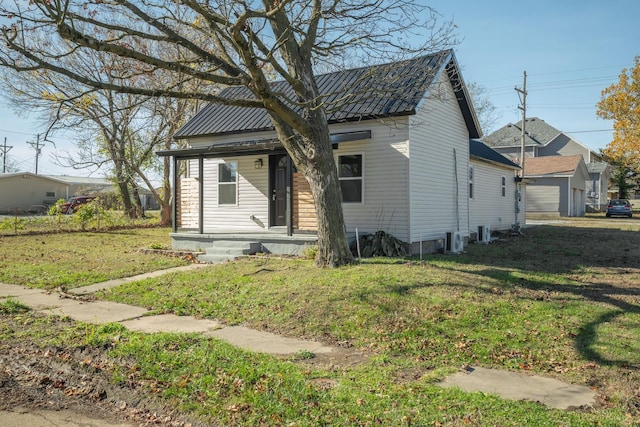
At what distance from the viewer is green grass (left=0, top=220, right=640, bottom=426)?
403 centimetres

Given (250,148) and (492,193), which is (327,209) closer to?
(250,148)

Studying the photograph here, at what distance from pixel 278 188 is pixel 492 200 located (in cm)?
1028

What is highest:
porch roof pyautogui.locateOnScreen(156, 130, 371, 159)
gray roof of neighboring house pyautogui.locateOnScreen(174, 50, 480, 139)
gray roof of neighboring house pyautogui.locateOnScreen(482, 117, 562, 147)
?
gray roof of neighboring house pyautogui.locateOnScreen(482, 117, 562, 147)

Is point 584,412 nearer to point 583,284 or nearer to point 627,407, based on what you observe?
point 627,407

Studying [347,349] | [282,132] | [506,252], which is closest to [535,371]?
[347,349]

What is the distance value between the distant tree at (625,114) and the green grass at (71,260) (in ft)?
119

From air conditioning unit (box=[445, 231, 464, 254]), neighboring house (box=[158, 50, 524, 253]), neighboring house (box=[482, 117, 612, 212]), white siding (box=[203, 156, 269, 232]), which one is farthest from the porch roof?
neighboring house (box=[482, 117, 612, 212])

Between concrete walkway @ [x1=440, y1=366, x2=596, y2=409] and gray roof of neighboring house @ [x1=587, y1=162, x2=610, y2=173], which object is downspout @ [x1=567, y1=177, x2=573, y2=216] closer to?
gray roof of neighboring house @ [x1=587, y1=162, x2=610, y2=173]

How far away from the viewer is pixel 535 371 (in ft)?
16.7

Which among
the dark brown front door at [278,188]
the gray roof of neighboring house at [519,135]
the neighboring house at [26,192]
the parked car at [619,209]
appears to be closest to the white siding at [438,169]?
the dark brown front door at [278,188]

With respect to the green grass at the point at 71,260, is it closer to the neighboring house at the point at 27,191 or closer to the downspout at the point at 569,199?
the neighboring house at the point at 27,191

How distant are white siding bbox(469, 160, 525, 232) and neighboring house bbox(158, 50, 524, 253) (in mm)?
1947

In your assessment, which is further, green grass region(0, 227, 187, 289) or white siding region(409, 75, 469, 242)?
white siding region(409, 75, 469, 242)

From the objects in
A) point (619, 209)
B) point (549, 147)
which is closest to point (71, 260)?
point (619, 209)
